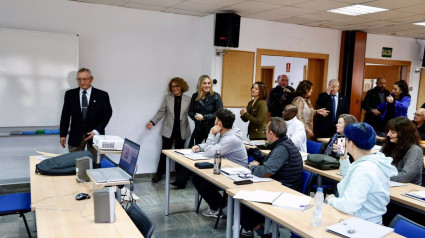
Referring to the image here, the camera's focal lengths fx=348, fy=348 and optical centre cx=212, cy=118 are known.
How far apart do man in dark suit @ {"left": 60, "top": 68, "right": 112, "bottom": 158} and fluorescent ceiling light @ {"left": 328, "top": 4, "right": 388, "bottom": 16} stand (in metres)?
3.61

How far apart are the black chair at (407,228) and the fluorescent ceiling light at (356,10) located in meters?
3.67

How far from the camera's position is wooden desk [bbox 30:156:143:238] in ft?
6.48

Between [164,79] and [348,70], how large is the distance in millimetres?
3758

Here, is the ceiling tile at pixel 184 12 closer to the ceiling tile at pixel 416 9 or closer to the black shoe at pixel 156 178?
the black shoe at pixel 156 178

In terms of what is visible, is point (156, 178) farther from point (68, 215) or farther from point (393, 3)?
point (393, 3)

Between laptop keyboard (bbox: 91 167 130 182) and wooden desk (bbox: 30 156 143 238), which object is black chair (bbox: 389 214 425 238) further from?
laptop keyboard (bbox: 91 167 130 182)

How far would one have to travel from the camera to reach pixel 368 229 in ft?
6.57

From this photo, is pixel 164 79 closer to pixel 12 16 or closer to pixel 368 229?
pixel 12 16

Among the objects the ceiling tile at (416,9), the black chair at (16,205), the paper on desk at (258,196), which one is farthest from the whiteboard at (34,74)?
the ceiling tile at (416,9)

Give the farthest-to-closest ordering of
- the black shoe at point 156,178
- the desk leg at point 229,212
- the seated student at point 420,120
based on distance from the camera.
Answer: the black shoe at point 156,178 < the seated student at point 420,120 < the desk leg at point 229,212

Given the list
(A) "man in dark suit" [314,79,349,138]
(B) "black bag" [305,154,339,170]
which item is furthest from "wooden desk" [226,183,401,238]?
(A) "man in dark suit" [314,79,349,138]

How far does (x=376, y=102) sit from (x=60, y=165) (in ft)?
19.5

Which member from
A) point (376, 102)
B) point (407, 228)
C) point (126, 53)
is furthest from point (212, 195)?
point (376, 102)

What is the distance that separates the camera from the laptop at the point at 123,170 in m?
2.56
